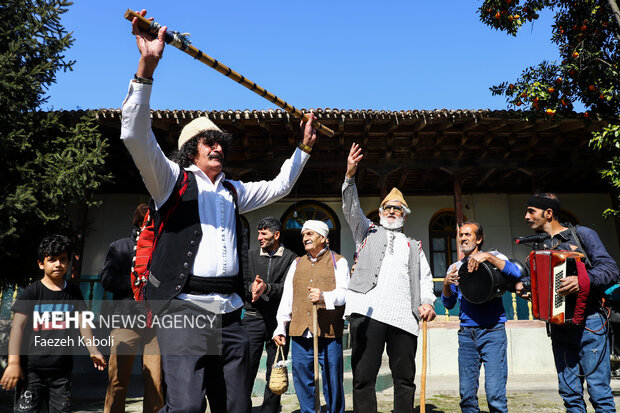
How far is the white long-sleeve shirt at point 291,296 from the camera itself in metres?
4.18

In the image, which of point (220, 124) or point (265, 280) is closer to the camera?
point (265, 280)

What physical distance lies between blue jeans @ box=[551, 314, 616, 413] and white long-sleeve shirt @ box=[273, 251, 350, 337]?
1804 mm

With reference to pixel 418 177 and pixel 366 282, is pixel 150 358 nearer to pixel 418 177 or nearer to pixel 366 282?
pixel 366 282

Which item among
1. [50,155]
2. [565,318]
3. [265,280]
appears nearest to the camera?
[565,318]

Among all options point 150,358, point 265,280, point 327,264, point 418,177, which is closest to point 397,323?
point 327,264

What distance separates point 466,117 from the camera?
9.00 meters

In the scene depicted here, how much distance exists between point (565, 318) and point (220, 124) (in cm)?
735

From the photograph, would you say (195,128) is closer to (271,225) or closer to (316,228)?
(316,228)

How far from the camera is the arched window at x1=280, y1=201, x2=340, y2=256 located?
40.4ft

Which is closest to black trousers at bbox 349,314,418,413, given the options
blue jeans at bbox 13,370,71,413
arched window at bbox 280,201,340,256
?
blue jeans at bbox 13,370,71,413

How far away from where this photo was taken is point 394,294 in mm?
3664


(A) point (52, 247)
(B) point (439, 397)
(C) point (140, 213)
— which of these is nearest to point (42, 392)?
(A) point (52, 247)

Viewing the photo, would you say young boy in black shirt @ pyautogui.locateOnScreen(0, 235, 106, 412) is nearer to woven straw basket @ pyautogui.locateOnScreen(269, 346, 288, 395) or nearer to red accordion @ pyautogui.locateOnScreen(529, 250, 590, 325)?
woven straw basket @ pyautogui.locateOnScreen(269, 346, 288, 395)

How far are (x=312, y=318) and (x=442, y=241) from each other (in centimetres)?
903
